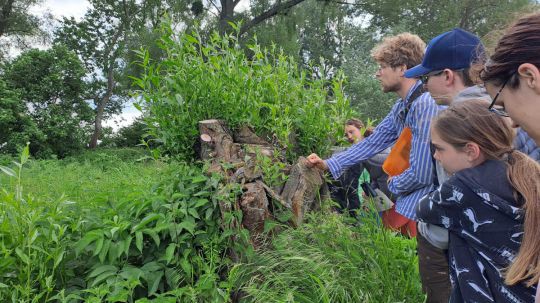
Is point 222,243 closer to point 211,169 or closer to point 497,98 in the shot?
point 211,169

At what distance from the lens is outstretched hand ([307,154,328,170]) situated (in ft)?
9.16

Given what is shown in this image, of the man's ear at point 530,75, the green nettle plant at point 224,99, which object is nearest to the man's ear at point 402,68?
the green nettle plant at point 224,99

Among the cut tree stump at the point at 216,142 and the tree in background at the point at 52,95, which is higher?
the tree in background at the point at 52,95

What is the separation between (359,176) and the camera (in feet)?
12.0

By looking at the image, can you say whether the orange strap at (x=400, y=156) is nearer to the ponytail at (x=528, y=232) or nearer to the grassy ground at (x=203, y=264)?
the grassy ground at (x=203, y=264)

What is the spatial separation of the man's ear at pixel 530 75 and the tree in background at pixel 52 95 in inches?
731

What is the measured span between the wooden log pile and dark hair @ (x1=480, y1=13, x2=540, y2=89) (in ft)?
4.91

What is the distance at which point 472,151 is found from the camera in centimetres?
175

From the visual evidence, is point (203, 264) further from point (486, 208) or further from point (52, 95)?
point (52, 95)

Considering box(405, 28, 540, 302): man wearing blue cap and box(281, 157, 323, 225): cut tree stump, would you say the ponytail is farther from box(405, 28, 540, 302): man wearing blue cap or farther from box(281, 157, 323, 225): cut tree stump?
box(281, 157, 323, 225): cut tree stump

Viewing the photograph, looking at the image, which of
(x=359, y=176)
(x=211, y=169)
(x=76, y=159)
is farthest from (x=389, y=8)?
(x=211, y=169)

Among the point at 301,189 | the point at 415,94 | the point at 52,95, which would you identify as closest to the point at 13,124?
the point at 52,95

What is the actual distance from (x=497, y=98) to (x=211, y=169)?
1.72 meters

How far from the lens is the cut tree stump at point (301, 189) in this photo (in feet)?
8.79
